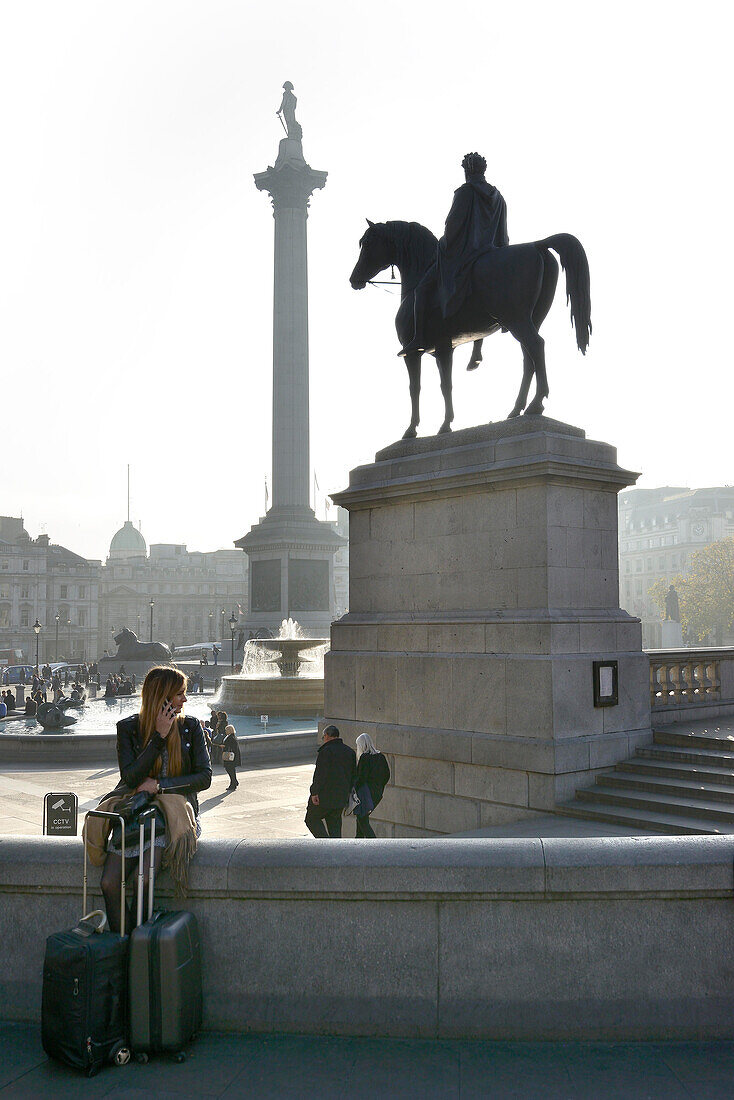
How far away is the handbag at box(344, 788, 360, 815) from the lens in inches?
379

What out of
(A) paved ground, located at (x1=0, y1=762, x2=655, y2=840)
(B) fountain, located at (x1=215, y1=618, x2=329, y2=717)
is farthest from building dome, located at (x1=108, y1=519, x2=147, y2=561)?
(A) paved ground, located at (x1=0, y1=762, x2=655, y2=840)

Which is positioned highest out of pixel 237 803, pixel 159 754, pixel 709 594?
pixel 709 594

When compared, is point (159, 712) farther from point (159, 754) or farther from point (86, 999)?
point (86, 999)

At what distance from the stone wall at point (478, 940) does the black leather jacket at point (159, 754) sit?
51cm

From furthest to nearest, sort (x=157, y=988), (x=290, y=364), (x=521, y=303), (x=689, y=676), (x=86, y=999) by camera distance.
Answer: (x=290, y=364) < (x=689, y=676) < (x=521, y=303) < (x=157, y=988) < (x=86, y=999)

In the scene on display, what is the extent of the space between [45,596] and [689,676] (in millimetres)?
129236

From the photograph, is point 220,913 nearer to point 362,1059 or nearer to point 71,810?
point 362,1059

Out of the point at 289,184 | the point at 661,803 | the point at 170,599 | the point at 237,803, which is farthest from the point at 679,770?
the point at 170,599

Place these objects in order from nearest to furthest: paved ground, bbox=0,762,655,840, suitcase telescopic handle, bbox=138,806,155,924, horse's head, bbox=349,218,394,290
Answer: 1. suitcase telescopic handle, bbox=138,806,155,924
2. paved ground, bbox=0,762,655,840
3. horse's head, bbox=349,218,394,290

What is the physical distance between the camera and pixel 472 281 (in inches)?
448

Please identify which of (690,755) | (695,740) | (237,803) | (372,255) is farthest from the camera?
(237,803)

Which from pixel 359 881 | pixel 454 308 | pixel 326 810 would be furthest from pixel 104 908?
pixel 454 308

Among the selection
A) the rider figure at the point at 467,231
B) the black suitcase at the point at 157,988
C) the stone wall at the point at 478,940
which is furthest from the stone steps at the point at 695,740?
the black suitcase at the point at 157,988

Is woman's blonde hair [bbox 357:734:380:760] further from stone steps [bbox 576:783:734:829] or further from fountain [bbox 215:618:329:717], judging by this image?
fountain [bbox 215:618:329:717]
